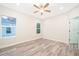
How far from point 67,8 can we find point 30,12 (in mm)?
792

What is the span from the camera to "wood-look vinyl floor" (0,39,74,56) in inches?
84.2

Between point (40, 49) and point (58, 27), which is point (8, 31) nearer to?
point (40, 49)

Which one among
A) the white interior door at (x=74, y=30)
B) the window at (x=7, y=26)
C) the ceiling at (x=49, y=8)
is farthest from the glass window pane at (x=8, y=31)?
the white interior door at (x=74, y=30)

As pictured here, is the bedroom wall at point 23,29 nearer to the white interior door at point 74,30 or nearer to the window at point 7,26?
the window at point 7,26

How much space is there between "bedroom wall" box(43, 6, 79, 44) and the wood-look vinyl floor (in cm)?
12

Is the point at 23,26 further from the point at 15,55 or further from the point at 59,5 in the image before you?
the point at 59,5

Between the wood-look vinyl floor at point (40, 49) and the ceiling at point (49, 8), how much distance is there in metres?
0.59

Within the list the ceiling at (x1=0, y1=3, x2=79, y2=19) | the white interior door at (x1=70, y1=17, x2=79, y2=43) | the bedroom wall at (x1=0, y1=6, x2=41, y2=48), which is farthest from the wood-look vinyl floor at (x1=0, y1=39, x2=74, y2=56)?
the ceiling at (x1=0, y1=3, x2=79, y2=19)

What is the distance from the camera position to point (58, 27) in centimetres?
226

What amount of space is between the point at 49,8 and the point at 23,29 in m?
0.73

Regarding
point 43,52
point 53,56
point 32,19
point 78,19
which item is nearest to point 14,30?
point 32,19

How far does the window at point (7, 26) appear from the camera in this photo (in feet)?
6.95

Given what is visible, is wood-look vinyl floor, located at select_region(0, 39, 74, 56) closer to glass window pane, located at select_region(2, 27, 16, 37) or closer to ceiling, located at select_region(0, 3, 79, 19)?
glass window pane, located at select_region(2, 27, 16, 37)

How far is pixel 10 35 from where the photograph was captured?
2.19 meters
